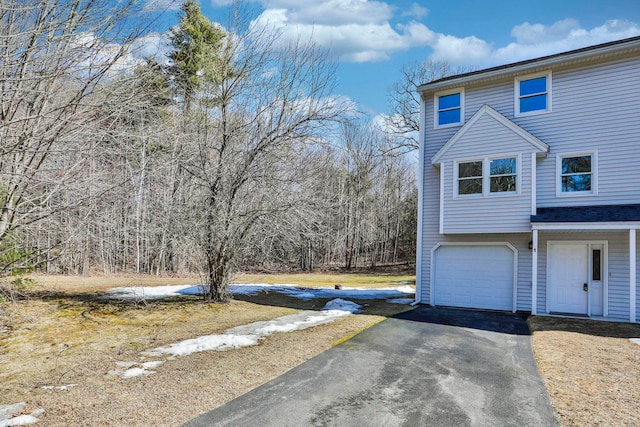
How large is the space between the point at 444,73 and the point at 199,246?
23.7 meters

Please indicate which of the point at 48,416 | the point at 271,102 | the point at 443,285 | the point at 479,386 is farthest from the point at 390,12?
the point at 48,416

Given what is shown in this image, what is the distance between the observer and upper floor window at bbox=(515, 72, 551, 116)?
10.9 m

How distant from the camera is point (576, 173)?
10312 millimetres

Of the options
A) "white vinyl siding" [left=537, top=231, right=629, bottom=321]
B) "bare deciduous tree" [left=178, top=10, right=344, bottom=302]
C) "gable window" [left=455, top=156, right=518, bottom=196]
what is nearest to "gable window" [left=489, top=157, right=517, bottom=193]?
"gable window" [left=455, top=156, right=518, bottom=196]

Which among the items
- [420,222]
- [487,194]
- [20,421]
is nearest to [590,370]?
[487,194]

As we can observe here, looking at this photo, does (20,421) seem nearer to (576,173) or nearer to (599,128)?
(576,173)

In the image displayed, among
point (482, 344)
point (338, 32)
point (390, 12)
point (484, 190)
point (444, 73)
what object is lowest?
point (482, 344)

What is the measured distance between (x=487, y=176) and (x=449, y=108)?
2.77m

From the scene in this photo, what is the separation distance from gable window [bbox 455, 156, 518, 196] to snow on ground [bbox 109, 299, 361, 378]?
5.08 meters

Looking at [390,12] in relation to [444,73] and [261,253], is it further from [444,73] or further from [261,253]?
[444,73]

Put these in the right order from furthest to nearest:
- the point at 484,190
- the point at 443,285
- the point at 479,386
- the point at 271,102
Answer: the point at 443,285 → the point at 484,190 → the point at 271,102 → the point at 479,386

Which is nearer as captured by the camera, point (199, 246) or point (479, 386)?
point (479, 386)

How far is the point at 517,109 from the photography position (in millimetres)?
11312

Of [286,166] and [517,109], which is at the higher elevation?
[517,109]
